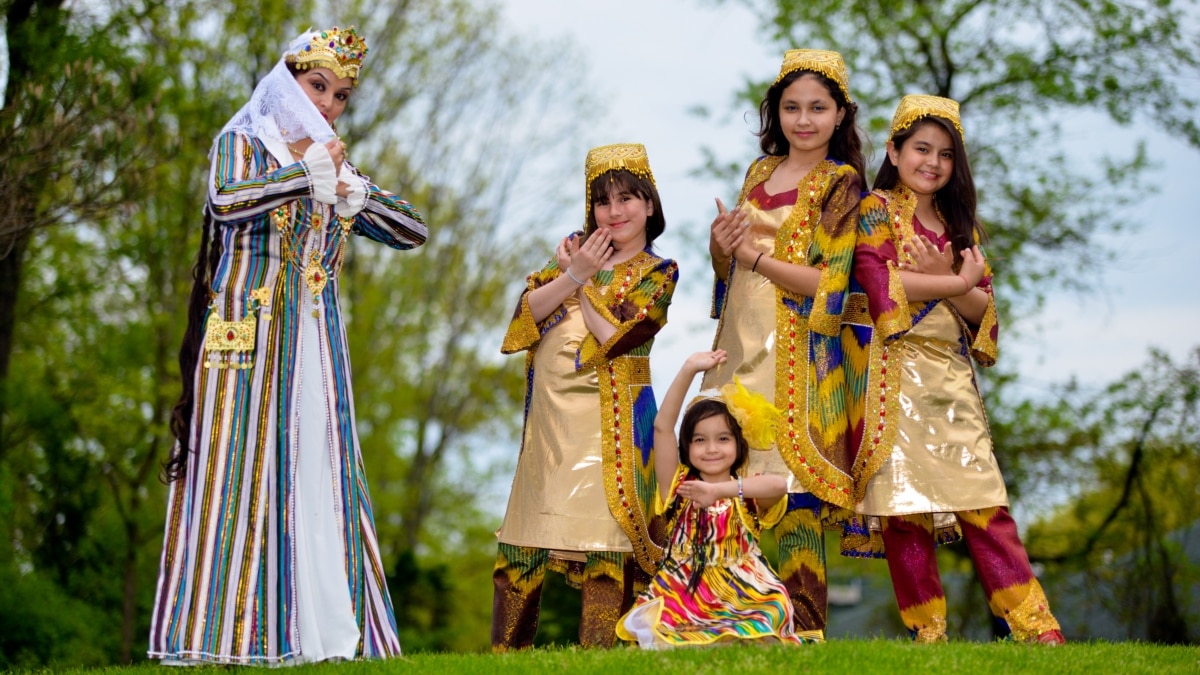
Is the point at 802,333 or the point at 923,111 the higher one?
the point at 923,111

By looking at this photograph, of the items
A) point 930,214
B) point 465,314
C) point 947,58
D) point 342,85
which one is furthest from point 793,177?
point 465,314

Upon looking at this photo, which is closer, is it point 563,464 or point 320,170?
point 320,170

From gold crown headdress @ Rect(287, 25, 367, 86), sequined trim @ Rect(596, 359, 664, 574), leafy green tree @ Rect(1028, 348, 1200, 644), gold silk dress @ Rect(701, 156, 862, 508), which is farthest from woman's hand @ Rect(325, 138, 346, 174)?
leafy green tree @ Rect(1028, 348, 1200, 644)

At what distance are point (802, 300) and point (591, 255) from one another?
0.88 metres

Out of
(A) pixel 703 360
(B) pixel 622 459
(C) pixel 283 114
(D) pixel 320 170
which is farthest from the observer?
(B) pixel 622 459

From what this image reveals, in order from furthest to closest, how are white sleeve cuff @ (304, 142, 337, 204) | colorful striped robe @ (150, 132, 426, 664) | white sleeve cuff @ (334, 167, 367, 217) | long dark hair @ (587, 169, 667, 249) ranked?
long dark hair @ (587, 169, 667, 249) < white sleeve cuff @ (334, 167, 367, 217) < white sleeve cuff @ (304, 142, 337, 204) < colorful striped robe @ (150, 132, 426, 664)

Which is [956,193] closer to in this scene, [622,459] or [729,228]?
[729,228]

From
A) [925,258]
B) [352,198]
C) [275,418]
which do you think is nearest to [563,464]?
[275,418]

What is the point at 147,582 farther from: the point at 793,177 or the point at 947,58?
the point at 793,177

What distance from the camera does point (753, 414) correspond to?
5.54 metres

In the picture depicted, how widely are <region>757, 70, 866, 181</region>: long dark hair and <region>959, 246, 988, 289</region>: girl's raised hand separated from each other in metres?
0.56

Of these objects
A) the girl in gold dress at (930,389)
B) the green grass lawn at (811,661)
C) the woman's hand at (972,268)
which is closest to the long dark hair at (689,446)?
the girl in gold dress at (930,389)

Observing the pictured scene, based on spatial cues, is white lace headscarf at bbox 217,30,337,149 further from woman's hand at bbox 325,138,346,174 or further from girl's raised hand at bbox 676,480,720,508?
girl's raised hand at bbox 676,480,720,508

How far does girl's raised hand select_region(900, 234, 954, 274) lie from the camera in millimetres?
5754
